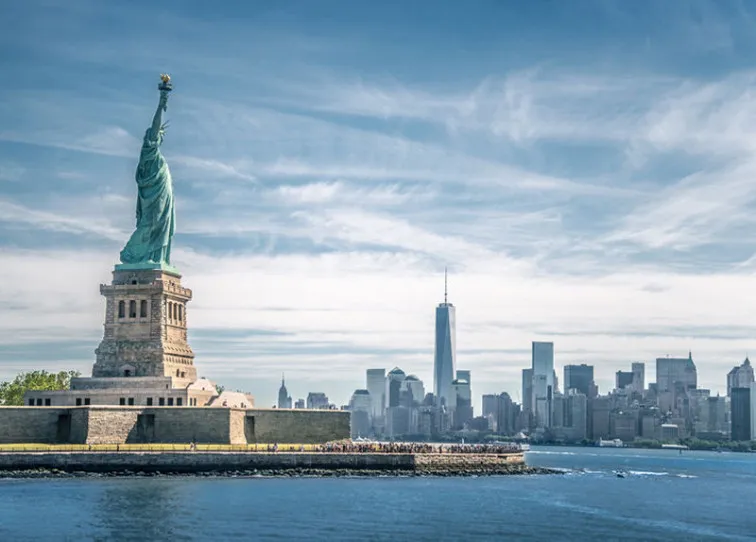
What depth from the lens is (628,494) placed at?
105 metres

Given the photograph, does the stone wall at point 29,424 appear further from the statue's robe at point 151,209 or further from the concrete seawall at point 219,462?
the statue's robe at point 151,209

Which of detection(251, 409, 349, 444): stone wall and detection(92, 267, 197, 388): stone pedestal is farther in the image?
detection(92, 267, 197, 388): stone pedestal

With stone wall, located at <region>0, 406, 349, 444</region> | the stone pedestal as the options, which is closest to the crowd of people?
stone wall, located at <region>0, 406, 349, 444</region>

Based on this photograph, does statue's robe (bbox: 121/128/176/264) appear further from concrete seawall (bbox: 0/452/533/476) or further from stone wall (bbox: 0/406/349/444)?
concrete seawall (bbox: 0/452/533/476)

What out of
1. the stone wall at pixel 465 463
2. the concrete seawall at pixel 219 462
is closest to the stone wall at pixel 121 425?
the concrete seawall at pixel 219 462

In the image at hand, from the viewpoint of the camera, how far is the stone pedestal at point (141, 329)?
117375 millimetres

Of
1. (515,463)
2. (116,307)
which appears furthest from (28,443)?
(515,463)

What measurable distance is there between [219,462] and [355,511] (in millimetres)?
26724

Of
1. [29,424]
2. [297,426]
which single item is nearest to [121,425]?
[29,424]

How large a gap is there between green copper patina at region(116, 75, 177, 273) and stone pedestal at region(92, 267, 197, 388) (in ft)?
5.95

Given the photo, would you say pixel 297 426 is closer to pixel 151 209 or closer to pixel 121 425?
pixel 121 425

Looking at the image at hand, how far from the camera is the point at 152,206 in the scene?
121750mm

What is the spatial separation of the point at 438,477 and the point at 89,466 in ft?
99.0

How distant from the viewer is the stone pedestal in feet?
385
